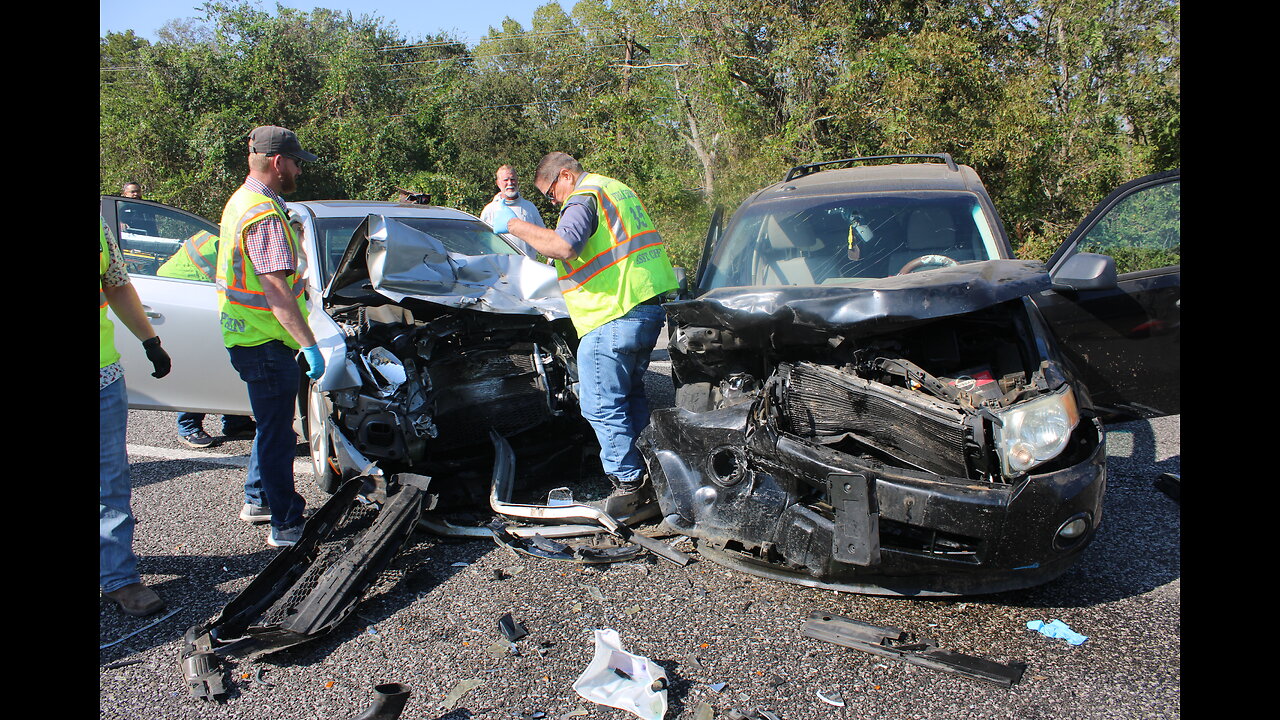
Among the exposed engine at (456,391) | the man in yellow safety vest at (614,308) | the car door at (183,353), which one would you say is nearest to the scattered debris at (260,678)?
the exposed engine at (456,391)

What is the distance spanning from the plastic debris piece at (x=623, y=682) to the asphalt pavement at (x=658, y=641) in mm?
36

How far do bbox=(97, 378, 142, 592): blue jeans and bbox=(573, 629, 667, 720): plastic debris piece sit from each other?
6.15 feet

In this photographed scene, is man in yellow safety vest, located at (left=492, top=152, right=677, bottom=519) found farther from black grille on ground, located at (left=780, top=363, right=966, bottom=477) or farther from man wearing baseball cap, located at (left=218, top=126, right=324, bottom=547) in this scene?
man wearing baseball cap, located at (left=218, top=126, right=324, bottom=547)

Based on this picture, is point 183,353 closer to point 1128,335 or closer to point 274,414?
point 274,414

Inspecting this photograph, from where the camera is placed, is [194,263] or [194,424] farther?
[194,424]

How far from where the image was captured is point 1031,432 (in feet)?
8.54

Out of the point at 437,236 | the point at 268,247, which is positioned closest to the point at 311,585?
the point at 268,247

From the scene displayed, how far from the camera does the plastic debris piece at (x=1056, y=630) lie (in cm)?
260

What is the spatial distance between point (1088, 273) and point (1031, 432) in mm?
1259

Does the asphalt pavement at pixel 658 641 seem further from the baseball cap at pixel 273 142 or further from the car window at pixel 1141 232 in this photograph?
the baseball cap at pixel 273 142

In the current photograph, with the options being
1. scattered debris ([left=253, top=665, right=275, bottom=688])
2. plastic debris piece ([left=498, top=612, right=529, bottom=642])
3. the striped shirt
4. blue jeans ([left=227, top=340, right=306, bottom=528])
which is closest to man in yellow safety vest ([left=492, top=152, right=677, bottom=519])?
plastic debris piece ([left=498, top=612, right=529, bottom=642])

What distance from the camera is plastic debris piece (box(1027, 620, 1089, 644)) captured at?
2.60m

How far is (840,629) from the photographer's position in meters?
2.68

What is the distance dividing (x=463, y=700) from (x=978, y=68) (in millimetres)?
10674
